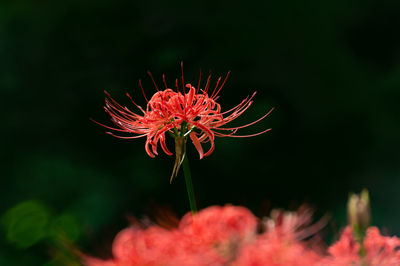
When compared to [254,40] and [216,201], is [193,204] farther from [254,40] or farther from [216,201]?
[254,40]

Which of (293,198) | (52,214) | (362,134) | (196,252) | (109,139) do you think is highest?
(109,139)

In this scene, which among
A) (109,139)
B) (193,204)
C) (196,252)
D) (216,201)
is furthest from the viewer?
(109,139)

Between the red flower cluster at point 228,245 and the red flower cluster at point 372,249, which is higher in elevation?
the red flower cluster at point 228,245

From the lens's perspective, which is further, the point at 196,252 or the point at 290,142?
the point at 290,142

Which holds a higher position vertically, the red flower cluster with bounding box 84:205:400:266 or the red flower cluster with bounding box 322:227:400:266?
the red flower cluster with bounding box 84:205:400:266

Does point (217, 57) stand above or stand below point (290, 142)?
above

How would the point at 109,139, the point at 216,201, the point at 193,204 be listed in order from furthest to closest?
1. the point at 109,139
2. the point at 216,201
3. the point at 193,204

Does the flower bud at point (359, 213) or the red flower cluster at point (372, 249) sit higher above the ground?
the flower bud at point (359, 213)

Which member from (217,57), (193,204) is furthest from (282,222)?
(217,57)
